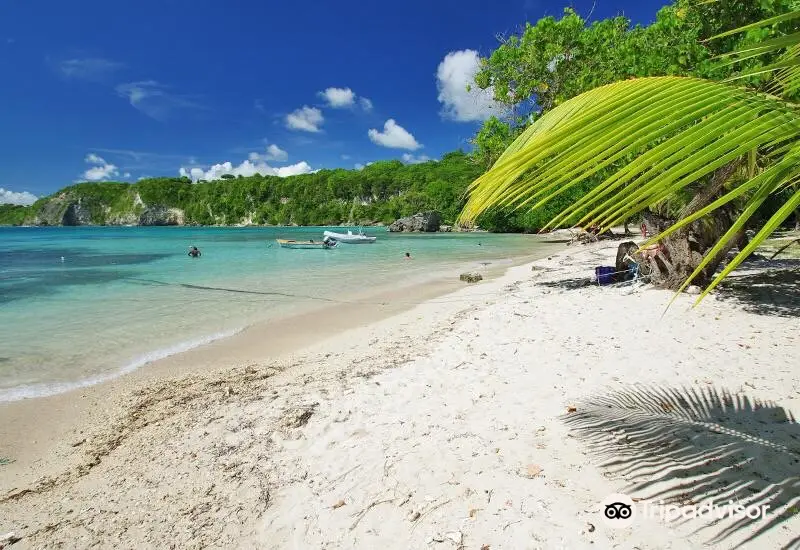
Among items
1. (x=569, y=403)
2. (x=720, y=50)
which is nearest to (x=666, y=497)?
(x=569, y=403)

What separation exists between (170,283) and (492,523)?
16.3 metres

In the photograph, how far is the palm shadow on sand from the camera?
2.50 m

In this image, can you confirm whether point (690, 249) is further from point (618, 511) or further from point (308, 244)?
point (308, 244)

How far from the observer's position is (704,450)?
3.02m

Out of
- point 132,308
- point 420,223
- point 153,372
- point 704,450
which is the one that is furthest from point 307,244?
point 420,223

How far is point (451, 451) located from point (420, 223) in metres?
74.9

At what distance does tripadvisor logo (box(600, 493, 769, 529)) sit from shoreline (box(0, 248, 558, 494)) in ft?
15.4

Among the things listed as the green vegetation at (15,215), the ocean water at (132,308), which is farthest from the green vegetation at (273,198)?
the ocean water at (132,308)

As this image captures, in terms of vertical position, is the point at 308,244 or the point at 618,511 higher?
the point at 308,244

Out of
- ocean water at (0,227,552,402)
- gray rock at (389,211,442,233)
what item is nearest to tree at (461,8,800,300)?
ocean water at (0,227,552,402)

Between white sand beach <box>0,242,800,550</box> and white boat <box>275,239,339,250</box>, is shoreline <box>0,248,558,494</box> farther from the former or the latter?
white boat <box>275,239,339,250</box>

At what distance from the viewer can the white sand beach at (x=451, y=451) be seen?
8.69 feet

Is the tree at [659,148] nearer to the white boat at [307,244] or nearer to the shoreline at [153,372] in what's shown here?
the shoreline at [153,372]

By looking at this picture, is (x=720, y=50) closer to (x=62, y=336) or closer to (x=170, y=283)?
(x=62, y=336)
